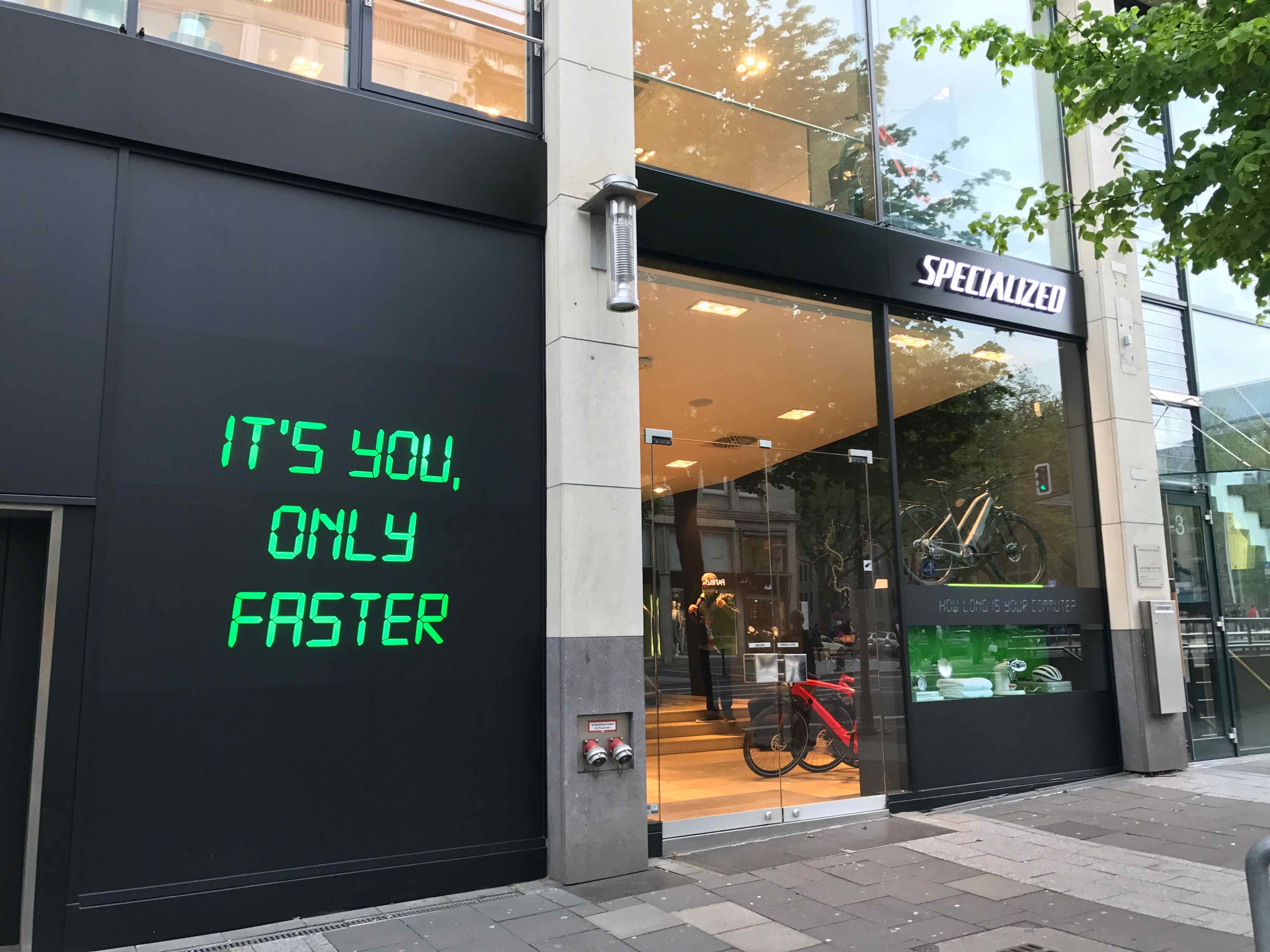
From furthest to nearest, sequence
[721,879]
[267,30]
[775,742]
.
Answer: [775,742] < [721,879] < [267,30]

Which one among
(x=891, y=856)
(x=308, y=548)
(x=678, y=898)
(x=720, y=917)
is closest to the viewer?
(x=720, y=917)

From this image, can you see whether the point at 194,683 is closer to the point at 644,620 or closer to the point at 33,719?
the point at 33,719

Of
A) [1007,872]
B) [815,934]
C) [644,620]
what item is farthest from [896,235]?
[815,934]

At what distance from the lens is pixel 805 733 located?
24.3 ft

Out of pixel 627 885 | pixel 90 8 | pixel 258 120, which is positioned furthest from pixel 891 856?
pixel 90 8

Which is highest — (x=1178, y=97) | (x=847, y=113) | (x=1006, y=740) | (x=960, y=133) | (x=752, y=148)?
(x=960, y=133)

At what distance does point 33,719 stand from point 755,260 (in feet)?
18.2

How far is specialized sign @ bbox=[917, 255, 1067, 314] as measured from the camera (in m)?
8.48

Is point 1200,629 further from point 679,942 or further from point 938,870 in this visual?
point 679,942

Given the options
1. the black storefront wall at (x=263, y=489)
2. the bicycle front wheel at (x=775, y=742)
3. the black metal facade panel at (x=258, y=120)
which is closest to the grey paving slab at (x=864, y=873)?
the bicycle front wheel at (x=775, y=742)

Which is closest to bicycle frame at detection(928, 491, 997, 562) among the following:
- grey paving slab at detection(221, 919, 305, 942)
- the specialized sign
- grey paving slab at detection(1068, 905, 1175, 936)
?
the specialized sign

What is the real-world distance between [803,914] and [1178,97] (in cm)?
573

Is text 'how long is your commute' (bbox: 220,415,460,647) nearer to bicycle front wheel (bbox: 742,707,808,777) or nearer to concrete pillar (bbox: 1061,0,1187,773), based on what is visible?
bicycle front wheel (bbox: 742,707,808,777)

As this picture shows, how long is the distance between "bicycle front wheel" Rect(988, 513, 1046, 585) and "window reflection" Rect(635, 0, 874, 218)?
3.21 metres
